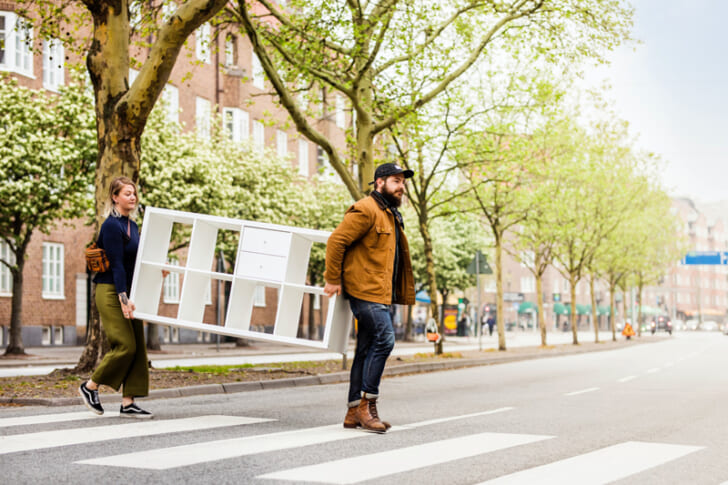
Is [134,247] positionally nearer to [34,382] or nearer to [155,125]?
[34,382]

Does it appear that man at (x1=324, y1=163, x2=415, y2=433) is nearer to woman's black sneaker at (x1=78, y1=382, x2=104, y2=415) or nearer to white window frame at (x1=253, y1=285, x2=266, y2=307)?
woman's black sneaker at (x1=78, y1=382, x2=104, y2=415)

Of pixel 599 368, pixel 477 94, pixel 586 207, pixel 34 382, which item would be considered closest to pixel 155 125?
pixel 477 94

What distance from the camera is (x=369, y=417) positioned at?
7715 millimetres

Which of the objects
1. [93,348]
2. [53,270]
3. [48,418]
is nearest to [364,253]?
[48,418]

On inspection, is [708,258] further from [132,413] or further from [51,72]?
[132,413]

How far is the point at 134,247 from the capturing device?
844 centimetres

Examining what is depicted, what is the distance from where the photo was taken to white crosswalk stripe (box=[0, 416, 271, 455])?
266 inches

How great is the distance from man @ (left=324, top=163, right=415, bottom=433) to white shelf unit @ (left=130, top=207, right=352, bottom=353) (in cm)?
94

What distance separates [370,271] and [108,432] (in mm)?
2463

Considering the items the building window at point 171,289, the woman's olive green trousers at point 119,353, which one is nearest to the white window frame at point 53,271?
the building window at point 171,289

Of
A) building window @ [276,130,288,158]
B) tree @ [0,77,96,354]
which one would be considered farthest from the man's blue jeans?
building window @ [276,130,288,158]

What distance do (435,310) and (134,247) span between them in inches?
654

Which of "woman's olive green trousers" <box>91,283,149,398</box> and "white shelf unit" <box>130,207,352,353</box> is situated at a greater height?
"white shelf unit" <box>130,207,352,353</box>

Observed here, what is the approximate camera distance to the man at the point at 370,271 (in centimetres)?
764
